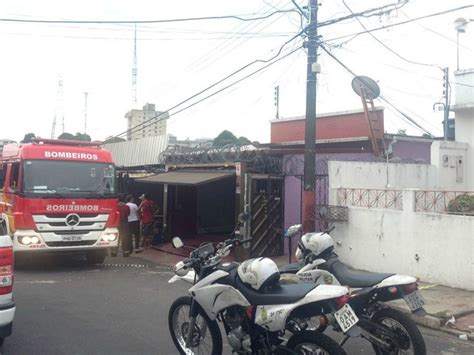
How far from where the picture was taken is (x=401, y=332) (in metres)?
4.65

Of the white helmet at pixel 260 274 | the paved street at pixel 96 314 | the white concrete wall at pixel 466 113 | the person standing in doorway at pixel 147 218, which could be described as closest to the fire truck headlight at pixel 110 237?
the paved street at pixel 96 314

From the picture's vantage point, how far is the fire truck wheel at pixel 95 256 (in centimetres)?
1152

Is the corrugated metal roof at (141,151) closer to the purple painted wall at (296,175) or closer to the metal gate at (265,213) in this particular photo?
the metal gate at (265,213)

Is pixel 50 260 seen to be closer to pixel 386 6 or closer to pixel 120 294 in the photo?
→ pixel 120 294

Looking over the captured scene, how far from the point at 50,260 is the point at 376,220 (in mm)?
7461

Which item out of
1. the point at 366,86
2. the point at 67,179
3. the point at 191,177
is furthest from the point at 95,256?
the point at 366,86

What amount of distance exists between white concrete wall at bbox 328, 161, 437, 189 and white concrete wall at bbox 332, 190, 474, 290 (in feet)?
2.52

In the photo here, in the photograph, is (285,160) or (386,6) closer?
(386,6)

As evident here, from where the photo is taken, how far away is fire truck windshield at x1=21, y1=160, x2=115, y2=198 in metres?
10.2

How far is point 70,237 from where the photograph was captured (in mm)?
10398

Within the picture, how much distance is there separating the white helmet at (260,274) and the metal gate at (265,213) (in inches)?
301

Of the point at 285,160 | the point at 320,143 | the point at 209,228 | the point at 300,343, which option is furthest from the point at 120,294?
the point at 209,228

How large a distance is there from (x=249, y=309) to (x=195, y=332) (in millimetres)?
868

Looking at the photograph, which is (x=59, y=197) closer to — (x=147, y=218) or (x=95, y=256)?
(x=95, y=256)
